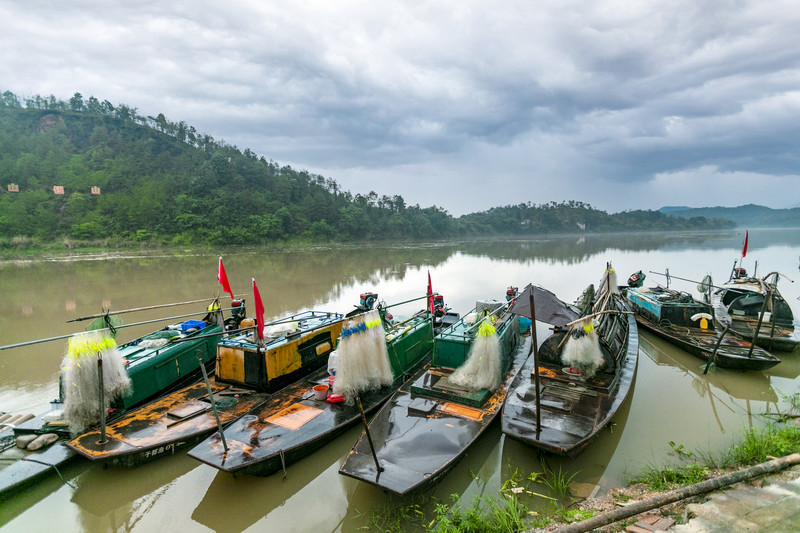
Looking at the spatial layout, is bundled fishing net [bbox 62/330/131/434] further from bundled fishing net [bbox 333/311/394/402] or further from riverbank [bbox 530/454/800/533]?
riverbank [bbox 530/454/800/533]

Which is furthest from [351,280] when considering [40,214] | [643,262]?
[40,214]

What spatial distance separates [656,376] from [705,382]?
115 cm

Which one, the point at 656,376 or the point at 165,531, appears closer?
the point at 165,531

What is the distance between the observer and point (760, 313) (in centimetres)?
1103

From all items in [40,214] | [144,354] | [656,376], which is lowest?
[656,376]

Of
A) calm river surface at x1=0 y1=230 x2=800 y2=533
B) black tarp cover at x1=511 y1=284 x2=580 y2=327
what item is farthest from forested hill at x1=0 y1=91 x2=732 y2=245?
black tarp cover at x1=511 y1=284 x2=580 y2=327

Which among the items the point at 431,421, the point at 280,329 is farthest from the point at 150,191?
the point at 431,421

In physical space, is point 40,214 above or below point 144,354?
above

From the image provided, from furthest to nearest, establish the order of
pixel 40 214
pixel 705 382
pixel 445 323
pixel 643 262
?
pixel 40 214
pixel 643 262
pixel 445 323
pixel 705 382

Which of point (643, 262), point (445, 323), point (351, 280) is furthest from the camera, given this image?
point (643, 262)

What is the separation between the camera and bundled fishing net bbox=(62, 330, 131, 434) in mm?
6508

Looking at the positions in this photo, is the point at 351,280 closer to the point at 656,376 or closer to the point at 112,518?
the point at 656,376

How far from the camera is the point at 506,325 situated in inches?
385

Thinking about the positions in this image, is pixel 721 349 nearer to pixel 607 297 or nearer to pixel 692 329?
pixel 692 329
